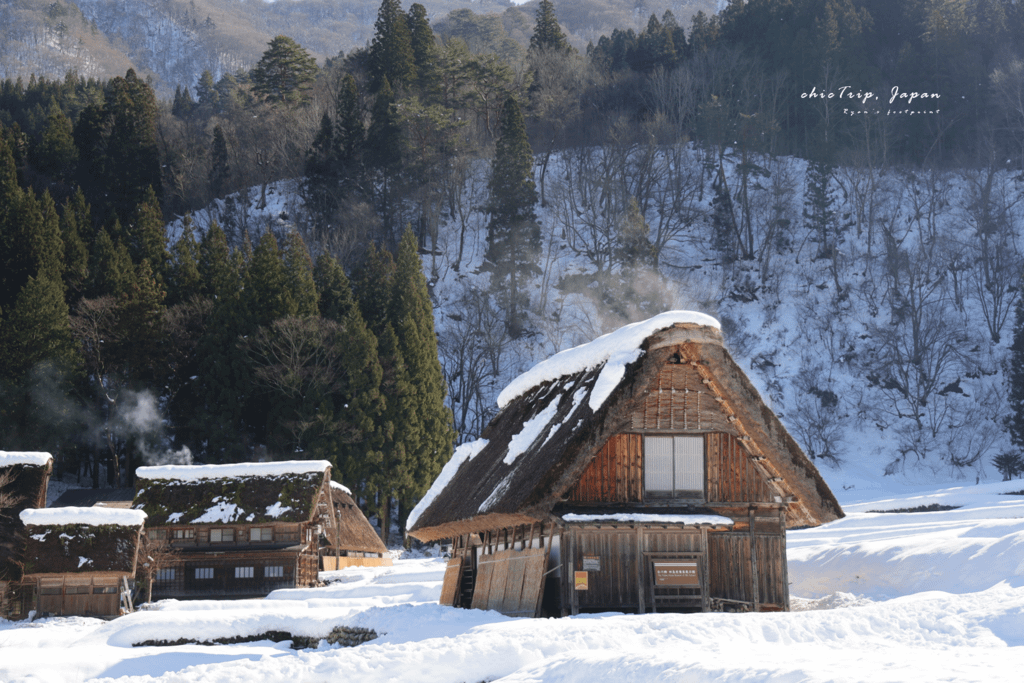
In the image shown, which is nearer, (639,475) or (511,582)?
(639,475)

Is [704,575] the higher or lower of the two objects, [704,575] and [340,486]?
the lower

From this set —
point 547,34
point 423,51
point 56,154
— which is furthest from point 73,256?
point 547,34

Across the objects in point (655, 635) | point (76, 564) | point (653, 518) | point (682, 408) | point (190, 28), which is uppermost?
point (190, 28)

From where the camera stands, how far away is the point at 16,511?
2652 centimetres

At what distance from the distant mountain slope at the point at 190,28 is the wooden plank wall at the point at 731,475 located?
325 ft

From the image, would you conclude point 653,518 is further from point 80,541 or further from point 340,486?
point 340,486

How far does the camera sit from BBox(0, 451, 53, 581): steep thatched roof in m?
25.3

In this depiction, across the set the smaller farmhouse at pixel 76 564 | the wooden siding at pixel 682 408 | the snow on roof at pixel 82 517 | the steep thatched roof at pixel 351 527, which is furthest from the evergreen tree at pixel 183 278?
the wooden siding at pixel 682 408

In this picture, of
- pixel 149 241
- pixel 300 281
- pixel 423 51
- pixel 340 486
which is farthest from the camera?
pixel 423 51

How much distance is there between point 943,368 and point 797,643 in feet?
142

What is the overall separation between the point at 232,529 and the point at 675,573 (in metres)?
19.5

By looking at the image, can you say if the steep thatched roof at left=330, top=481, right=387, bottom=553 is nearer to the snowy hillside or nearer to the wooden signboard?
the snowy hillside

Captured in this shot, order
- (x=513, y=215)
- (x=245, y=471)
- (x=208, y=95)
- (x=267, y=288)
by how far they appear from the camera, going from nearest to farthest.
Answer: (x=245, y=471)
(x=267, y=288)
(x=513, y=215)
(x=208, y=95)

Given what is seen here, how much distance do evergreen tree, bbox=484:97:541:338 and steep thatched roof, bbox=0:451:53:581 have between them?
30219 mm
